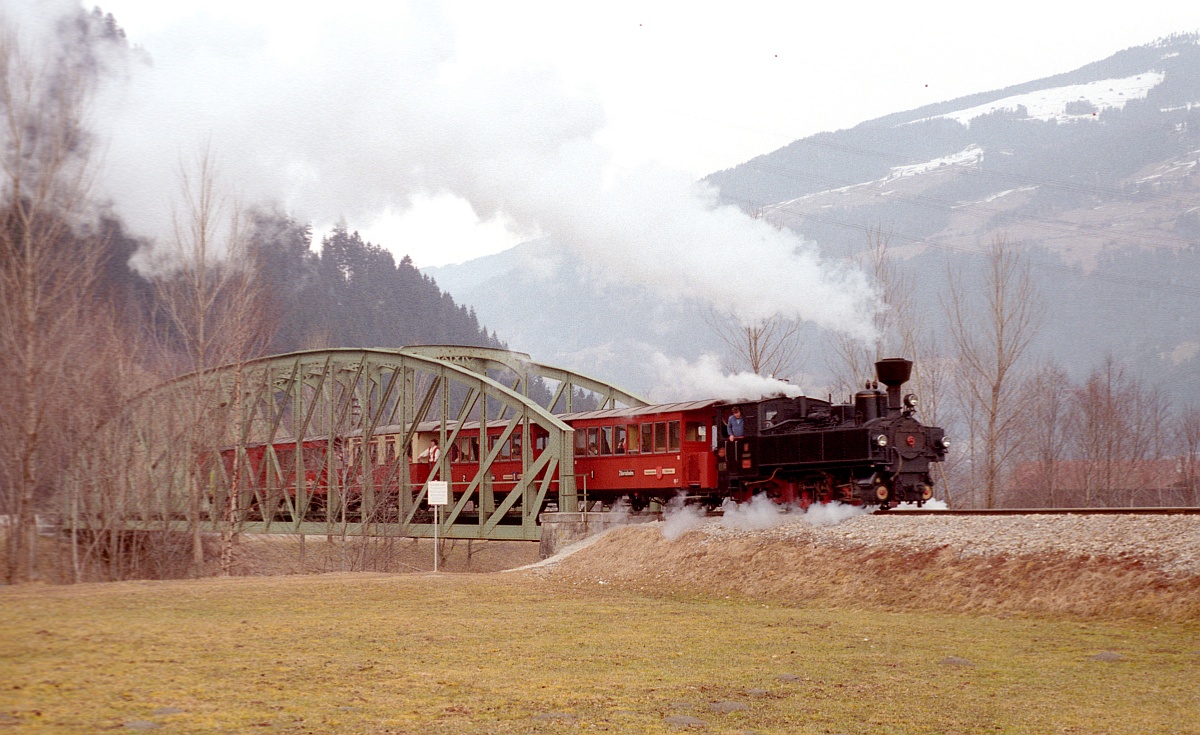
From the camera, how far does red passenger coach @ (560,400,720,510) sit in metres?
32.1

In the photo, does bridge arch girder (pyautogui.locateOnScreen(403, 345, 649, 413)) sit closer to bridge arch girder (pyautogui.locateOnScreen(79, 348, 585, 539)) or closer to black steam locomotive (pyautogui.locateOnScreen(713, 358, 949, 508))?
bridge arch girder (pyautogui.locateOnScreen(79, 348, 585, 539))

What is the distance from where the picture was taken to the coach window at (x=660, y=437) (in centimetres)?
3309

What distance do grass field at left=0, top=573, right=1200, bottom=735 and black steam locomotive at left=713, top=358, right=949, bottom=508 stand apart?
6.50m

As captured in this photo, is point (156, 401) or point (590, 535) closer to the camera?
point (590, 535)

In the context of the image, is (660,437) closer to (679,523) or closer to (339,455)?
(679,523)

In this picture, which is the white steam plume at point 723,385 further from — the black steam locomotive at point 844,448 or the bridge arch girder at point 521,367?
the bridge arch girder at point 521,367

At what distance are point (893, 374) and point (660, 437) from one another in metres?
8.34

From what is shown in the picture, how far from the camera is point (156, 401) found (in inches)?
1740

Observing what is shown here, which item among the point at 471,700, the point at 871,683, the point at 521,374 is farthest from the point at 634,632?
the point at 521,374

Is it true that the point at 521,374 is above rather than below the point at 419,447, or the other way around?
above

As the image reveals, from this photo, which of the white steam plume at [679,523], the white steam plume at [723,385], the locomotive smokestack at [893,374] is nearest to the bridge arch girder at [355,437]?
the white steam plume at [723,385]

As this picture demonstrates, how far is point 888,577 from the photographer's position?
22.1 m

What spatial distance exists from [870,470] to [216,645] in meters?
17.6

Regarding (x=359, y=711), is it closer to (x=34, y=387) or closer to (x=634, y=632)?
(x=634, y=632)
